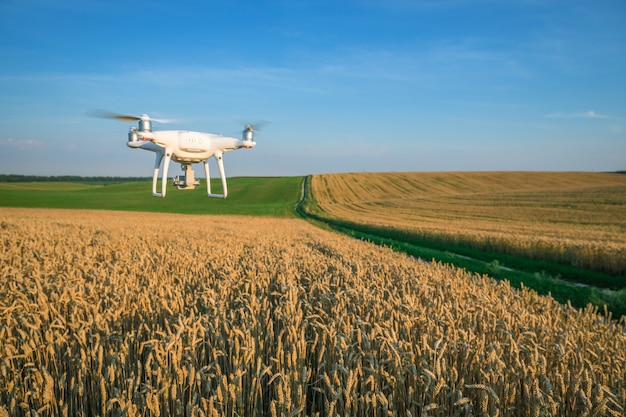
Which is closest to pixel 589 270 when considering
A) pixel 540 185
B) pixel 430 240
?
pixel 430 240

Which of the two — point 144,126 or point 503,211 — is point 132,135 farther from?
point 503,211

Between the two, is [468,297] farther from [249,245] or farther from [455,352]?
[249,245]

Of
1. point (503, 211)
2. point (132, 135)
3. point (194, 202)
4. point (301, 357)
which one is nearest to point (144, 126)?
point (132, 135)

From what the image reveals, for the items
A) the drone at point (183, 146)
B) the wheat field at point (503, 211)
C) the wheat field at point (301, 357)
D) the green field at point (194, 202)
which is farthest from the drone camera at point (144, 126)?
the green field at point (194, 202)

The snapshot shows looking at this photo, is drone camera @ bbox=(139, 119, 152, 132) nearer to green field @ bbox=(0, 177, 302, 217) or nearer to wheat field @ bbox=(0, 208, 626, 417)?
wheat field @ bbox=(0, 208, 626, 417)

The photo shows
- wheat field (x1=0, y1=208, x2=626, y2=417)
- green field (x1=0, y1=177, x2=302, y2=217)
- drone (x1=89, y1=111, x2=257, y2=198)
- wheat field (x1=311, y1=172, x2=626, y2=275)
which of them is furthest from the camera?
green field (x1=0, y1=177, x2=302, y2=217)

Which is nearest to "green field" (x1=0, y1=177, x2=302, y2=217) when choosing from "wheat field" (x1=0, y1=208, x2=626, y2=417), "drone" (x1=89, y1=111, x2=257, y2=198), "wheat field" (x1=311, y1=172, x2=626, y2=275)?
"wheat field" (x1=311, y1=172, x2=626, y2=275)
